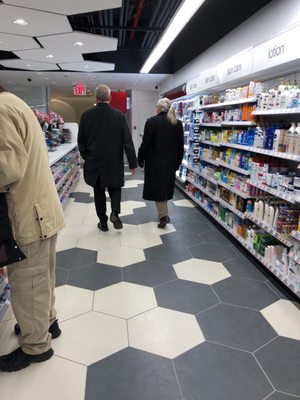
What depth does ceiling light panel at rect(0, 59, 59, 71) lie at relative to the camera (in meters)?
A: 7.43

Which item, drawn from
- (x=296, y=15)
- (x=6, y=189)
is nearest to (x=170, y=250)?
(x=6, y=189)

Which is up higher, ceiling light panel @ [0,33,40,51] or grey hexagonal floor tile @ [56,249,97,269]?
ceiling light panel @ [0,33,40,51]

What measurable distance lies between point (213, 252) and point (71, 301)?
174 centimetres

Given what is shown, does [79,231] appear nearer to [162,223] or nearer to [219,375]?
[162,223]

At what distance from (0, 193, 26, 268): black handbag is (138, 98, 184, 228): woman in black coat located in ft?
8.57

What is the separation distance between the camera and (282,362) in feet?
6.07

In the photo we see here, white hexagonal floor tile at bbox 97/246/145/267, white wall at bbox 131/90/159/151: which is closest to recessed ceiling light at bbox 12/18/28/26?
white hexagonal floor tile at bbox 97/246/145/267

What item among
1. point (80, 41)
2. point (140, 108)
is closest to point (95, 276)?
point (80, 41)

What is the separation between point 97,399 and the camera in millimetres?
1574

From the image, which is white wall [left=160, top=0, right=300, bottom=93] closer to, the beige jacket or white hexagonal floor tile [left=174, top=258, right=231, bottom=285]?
white hexagonal floor tile [left=174, top=258, right=231, bottom=285]

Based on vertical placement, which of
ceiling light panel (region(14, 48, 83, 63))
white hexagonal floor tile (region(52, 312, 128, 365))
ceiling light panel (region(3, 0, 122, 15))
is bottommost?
white hexagonal floor tile (region(52, 312, 128, 365))

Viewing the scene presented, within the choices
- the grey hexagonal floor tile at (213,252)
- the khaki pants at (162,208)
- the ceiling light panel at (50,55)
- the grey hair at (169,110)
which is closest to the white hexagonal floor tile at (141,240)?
A: the khaki pants at (162,208)

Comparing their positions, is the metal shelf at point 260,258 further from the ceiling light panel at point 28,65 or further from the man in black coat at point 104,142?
the ceiling light panel at point 28,65

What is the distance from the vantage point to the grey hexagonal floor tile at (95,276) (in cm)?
271
